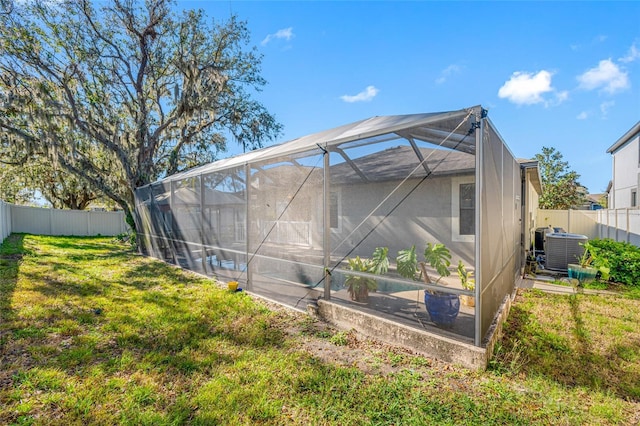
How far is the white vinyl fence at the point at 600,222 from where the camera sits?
7605mm

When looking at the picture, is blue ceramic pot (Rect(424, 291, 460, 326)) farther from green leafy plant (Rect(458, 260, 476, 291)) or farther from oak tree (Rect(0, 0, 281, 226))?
oak tree (Rect(0, 0, 281, 226))

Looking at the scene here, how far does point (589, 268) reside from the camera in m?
5.64

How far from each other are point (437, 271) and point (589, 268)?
465 centimetres

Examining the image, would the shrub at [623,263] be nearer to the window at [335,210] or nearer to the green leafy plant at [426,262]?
the green leafy plant at [426,262]

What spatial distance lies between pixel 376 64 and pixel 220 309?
7517mm

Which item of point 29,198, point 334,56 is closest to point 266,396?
point 334,56

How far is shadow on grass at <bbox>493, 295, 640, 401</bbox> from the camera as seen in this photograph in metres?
2.54

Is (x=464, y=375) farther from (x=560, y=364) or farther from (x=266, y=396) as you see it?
(x=266, y=396)

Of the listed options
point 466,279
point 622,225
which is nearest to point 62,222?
point 466,279

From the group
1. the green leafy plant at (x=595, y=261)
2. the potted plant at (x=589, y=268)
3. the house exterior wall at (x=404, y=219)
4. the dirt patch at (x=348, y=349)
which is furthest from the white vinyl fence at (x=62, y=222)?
the green leafy plant at (x=595, y=261)

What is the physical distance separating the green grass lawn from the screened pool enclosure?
513 millimetres

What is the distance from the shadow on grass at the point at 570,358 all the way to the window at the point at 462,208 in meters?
1.34

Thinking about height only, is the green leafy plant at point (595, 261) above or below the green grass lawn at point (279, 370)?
above

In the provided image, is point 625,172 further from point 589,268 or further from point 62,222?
point 62,222
